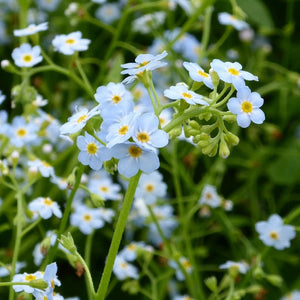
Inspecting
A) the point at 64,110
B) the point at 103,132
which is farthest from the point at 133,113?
the point at 64,110

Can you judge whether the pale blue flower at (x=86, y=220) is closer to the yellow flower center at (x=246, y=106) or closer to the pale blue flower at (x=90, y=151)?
the pale blue flower at (x=90, y=151)

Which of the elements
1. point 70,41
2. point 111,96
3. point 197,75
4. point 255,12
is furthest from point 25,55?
point 255,12

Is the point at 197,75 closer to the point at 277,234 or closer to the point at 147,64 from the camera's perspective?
the point at 147,64

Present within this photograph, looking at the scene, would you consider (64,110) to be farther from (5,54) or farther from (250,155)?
(250,155)

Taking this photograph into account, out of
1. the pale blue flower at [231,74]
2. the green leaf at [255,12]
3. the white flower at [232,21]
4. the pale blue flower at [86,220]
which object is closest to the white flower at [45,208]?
the pale blue flower at [86,220]

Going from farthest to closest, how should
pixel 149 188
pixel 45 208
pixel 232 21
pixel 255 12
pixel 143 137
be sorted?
pixel 255 12, pixel 232 21, pixel 149 188, pixel 45 208, pixel 143 137

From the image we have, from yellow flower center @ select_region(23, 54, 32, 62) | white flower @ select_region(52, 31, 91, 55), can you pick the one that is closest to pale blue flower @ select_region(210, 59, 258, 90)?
white flower @ select_region(52, 31, 91, 55)

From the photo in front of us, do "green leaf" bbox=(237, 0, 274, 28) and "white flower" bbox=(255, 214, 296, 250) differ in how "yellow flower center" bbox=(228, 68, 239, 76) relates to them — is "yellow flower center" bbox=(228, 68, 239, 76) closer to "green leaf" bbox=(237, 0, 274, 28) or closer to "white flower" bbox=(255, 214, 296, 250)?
"white flower" bbox=(255, 214, 296, 250)
